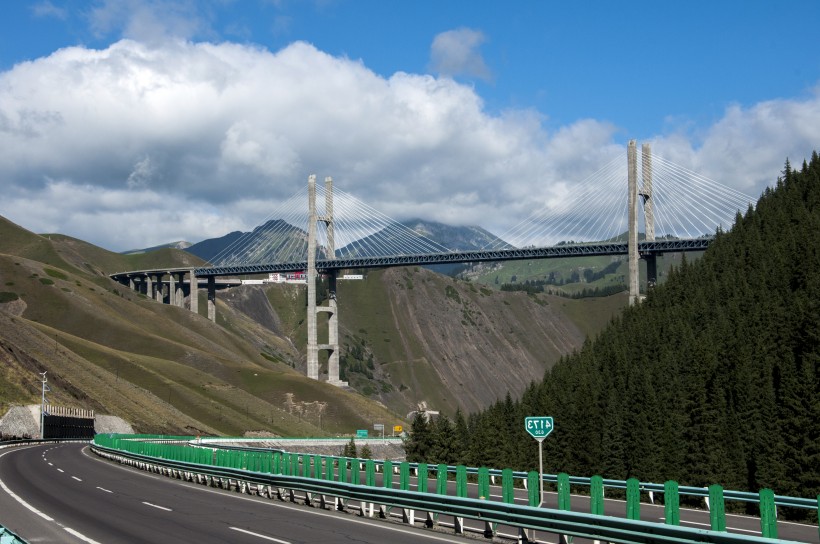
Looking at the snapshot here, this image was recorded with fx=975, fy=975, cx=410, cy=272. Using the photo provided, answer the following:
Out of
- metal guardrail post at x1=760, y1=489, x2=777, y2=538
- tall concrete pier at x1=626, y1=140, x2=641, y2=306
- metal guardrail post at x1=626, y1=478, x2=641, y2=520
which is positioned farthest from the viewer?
tall concrete pier at x1=626, y1=140, x2=641, y2=306

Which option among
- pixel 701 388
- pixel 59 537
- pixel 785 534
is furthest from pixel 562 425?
pixel 59 537

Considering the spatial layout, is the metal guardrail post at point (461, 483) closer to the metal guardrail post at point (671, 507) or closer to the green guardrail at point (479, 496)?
the green guardrail at point (479, 496)

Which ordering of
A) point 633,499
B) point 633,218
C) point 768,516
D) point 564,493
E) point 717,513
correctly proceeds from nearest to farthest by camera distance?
1. point 768,516
2. point 717,513
3. point 633,499
4. point 564,493
5. point 633,218

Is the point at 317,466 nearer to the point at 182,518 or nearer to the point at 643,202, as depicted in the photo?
the point at 182,518

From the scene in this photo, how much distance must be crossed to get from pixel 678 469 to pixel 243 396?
111m

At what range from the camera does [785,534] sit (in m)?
26.7

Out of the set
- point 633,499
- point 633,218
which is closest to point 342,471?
point 633,499

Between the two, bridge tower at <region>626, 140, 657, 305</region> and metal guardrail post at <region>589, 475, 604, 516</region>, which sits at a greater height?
bridge tower at <region>626, 140, 657, 305</region>

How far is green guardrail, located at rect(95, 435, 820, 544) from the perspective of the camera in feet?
60.7

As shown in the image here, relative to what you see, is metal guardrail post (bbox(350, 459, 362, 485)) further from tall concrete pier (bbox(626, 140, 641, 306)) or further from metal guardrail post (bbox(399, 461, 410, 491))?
tall concrete pier (bbox(626, 140, 641, 306))

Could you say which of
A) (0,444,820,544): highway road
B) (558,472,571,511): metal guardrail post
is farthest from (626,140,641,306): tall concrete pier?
(558,472,571,511): metal guardrail post

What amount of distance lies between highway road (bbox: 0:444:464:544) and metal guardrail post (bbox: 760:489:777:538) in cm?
738

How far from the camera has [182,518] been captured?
2709 centimetres

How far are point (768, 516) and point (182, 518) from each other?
15714 mm
